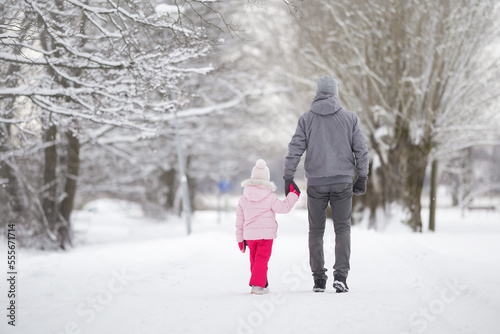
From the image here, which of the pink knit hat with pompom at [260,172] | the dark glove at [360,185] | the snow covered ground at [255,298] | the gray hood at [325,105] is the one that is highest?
the gray hood at [325,105]

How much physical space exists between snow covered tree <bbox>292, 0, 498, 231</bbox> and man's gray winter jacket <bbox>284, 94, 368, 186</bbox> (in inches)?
324

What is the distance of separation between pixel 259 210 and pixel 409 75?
32.5 feet

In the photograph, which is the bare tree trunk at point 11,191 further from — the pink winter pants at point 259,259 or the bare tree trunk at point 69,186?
the pink winter pants at point 259,259

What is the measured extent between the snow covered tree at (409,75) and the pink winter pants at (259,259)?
868 centimetres

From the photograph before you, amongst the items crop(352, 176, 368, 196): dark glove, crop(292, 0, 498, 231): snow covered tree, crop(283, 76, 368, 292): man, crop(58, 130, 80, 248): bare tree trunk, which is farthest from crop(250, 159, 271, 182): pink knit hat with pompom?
crop(58, 130, 80, 248): bare tree trunk

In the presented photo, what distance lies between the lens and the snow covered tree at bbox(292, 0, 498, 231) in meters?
13.0

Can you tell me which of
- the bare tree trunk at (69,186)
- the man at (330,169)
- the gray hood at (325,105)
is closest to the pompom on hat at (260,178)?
the man at (330,169)

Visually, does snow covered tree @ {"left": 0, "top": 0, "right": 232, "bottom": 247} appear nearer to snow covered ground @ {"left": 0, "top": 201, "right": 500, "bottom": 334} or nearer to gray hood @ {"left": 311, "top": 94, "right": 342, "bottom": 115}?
Result: gray hood @ {"left": 311, "top": 94, "right": 342, "bottom": 115}

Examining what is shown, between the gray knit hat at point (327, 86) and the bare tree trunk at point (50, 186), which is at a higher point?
the gray knit hat at point (327, 86)

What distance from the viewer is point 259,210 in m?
5.49

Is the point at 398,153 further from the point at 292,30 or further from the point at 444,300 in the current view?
the point at 444,300

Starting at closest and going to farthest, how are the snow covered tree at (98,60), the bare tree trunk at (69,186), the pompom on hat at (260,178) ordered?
the pompom on hat at (260,178)
the snow covered tree at (98,60)
the bare tree trunk at (69,186)

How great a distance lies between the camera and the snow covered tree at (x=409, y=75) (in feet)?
42.6

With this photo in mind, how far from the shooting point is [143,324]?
4.12 m
